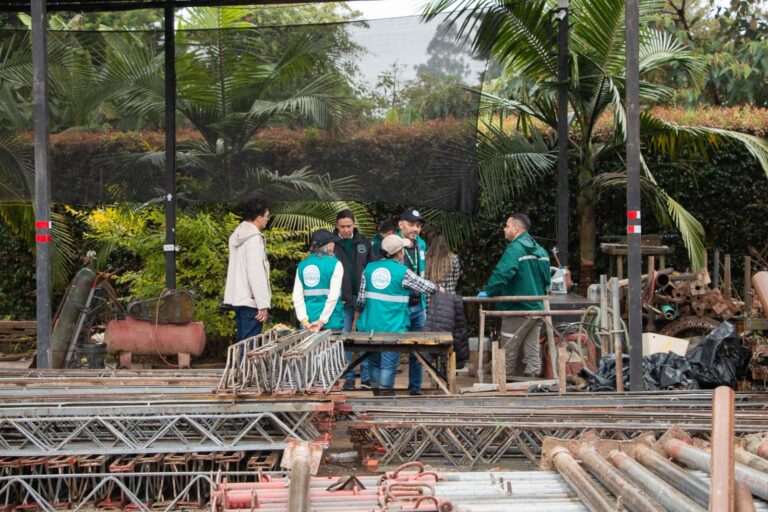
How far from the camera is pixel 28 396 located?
764cm

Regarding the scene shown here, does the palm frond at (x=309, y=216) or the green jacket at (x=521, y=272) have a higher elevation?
the palm frond at (x=309, y=216)

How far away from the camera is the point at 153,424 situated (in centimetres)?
732

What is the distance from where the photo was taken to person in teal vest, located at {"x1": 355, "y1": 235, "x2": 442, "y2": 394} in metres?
9.93

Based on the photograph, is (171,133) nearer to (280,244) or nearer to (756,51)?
(280,244)

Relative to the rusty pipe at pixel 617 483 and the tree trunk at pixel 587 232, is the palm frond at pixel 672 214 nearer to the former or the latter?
the tree trunk at pixel 587 232

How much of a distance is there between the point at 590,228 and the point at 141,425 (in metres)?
8.16

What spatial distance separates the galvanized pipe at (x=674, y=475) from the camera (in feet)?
12.8

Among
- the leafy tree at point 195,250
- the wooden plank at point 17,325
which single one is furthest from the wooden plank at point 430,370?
the wooden plank at point 17,325

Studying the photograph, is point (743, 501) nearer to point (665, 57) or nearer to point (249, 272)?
point (249, 272)

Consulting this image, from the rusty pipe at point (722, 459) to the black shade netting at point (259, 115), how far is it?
8.67 meters

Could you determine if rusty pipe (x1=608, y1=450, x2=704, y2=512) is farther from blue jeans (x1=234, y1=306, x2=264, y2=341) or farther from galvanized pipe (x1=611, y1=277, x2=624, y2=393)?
blue jeans (x1=234, y1=306, x2=264, y2=341)

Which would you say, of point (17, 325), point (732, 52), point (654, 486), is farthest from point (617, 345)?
point (732, 52)

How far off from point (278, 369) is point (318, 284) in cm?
255

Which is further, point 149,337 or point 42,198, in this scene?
point 149,337
